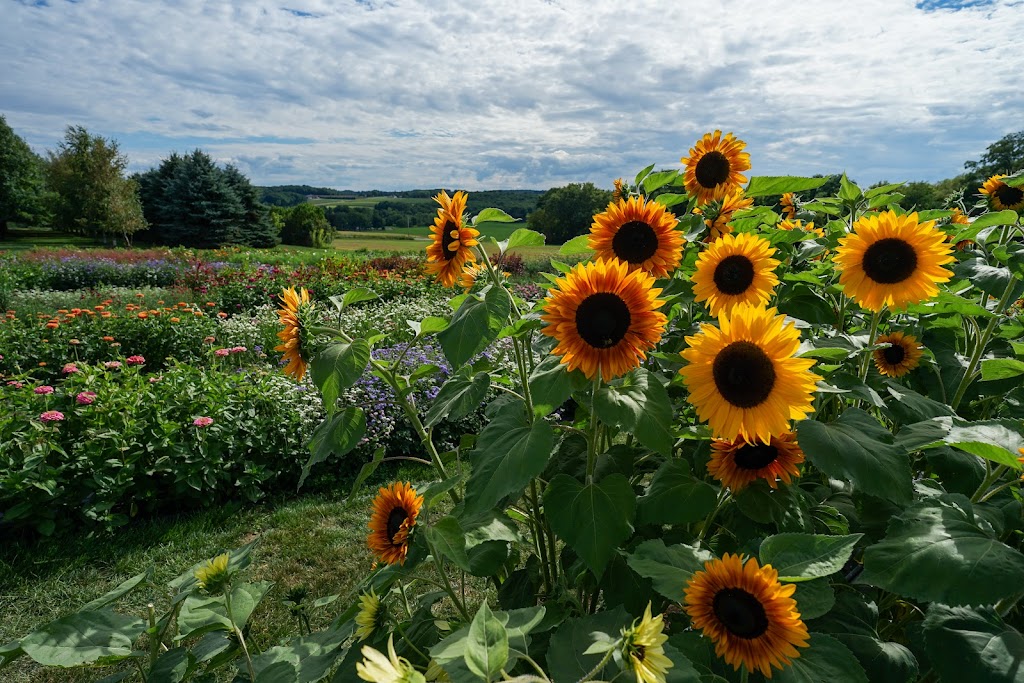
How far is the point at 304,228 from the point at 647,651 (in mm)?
46308

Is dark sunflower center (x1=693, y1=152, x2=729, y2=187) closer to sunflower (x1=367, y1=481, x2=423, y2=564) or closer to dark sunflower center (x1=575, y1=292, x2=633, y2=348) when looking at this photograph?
dark sunflower center (x1=575, y1=292, x2=633, y2=348)

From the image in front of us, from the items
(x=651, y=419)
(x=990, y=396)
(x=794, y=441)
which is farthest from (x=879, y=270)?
(x=990, y=396)

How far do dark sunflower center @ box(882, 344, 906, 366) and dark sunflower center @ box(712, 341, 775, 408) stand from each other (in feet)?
3.86

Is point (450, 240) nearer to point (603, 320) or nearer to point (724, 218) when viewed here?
point (603, 320)

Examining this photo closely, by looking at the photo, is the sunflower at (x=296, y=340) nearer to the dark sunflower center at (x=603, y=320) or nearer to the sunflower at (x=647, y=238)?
the dark sunflower center at (x=603, y=320)

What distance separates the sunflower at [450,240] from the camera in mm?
1540

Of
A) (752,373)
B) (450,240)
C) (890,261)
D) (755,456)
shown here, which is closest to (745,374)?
(752,373)

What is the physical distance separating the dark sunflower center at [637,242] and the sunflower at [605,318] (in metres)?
0.32

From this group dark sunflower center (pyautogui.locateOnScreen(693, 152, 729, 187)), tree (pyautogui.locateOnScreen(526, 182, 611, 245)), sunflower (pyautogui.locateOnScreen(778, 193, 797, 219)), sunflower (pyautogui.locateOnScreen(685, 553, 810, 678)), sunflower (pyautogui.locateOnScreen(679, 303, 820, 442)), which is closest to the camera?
sunflower (pyautogui.locateOnScreen(685, 553, 810, 678))

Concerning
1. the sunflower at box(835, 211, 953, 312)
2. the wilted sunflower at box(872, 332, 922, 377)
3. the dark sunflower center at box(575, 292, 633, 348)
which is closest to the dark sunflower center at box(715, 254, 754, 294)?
the sunflower at box(835, 211, 953, 312)

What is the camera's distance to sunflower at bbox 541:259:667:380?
1129mm

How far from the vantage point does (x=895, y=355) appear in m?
1.91

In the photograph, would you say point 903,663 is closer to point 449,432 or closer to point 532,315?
point 532,315

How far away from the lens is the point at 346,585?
11.5 feet
